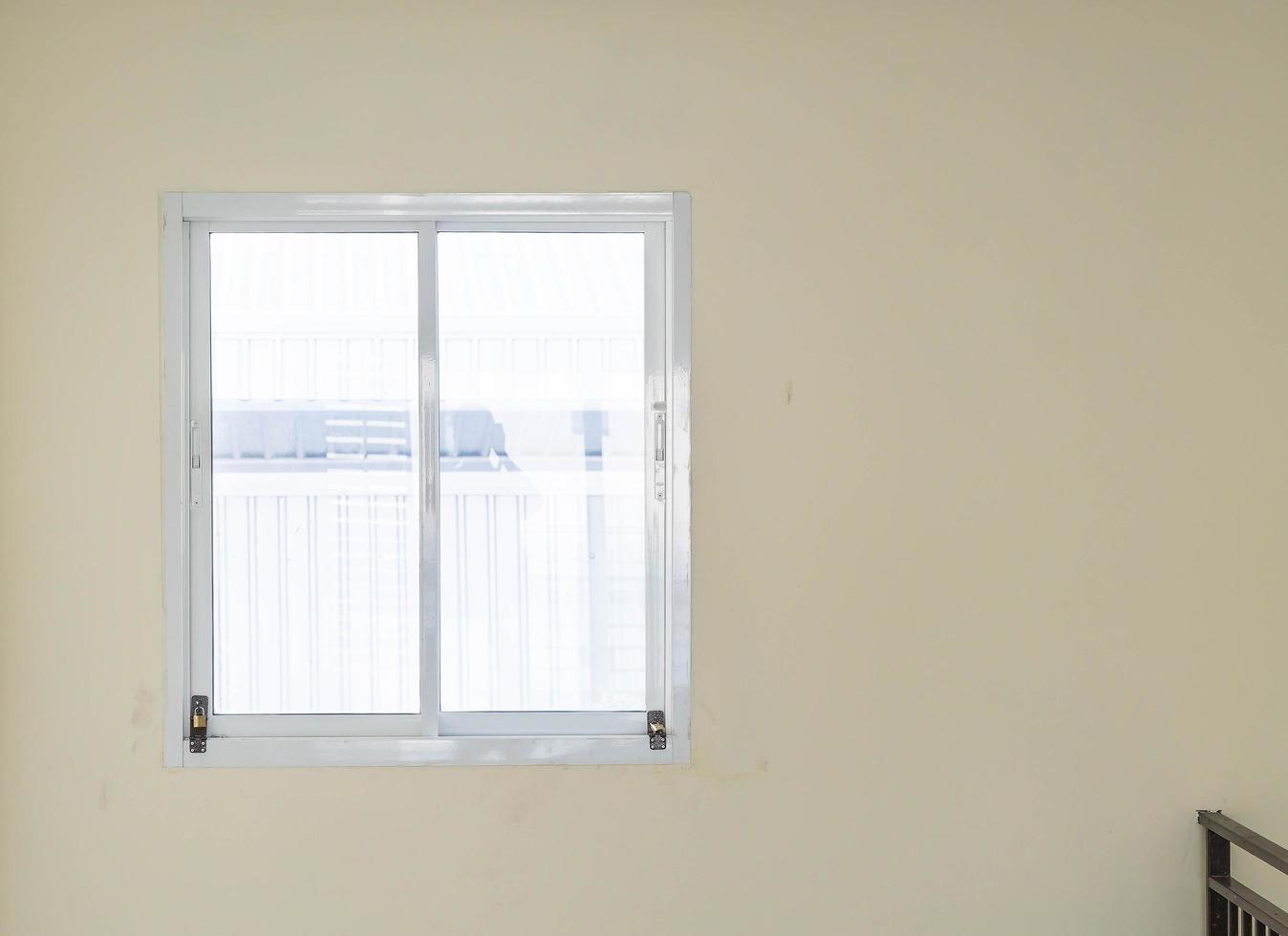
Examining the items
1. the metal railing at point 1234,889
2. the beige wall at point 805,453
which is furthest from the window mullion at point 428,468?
the metal railing at point 1234,889

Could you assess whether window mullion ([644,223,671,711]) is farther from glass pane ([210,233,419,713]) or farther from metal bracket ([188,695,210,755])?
metal bracket ([188,695,210,755])

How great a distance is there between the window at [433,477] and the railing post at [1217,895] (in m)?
1.26

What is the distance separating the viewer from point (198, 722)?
83.8 inches

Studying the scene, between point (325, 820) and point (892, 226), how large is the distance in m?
1.83

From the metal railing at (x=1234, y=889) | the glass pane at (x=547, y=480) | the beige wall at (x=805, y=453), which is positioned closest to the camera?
the metal railing at (x=1234, y=889)

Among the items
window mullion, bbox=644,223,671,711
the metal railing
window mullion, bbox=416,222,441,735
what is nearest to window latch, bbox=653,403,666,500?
window mullion, bbox=644,223,671,711

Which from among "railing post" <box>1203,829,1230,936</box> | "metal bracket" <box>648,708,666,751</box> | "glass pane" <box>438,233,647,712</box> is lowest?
"railing post" <box>1203,829,1230,936</box>

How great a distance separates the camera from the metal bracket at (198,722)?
211 cm

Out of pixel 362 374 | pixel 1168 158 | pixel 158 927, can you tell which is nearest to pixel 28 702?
pixel 158 927

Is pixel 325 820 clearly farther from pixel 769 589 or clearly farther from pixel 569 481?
pixel 769 589

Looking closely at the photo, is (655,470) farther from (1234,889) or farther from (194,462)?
(1234,889)

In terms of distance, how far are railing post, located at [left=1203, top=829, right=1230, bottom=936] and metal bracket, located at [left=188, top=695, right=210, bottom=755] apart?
2.26 metres

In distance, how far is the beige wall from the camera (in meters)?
2.10

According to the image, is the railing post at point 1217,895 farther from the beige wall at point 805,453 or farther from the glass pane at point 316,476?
the glass pane at point 316,476
